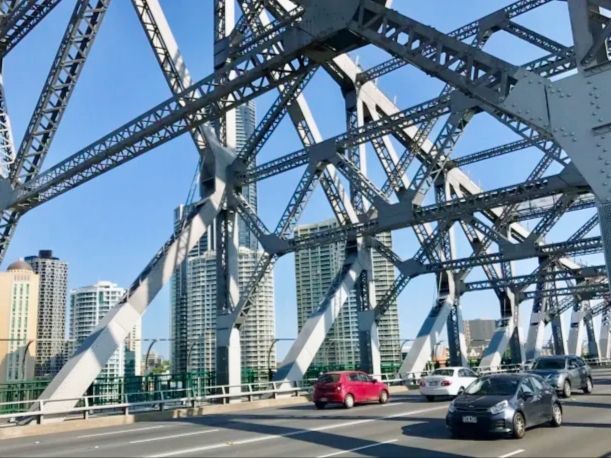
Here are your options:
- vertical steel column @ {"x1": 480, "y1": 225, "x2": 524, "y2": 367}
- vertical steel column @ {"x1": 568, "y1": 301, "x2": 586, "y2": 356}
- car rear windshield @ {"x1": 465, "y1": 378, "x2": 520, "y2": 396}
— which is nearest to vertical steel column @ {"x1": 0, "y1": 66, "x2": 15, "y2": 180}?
car rear windshield @ {"x1": 465, "y1": 378, "x2": 520, "y2": 396}

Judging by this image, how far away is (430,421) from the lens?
16.8 m

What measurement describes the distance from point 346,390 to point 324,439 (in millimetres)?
10739

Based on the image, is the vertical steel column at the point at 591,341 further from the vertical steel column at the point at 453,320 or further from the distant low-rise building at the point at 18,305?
the distant low-rise building at the point at 18,305

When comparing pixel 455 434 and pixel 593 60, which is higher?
pixel 593 60

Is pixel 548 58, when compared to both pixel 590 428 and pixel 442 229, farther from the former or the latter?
pixel 442 229

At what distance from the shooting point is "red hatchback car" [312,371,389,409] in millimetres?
23781

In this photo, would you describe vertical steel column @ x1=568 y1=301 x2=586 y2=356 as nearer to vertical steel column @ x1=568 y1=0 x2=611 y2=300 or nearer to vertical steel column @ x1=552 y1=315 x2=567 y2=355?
vertical steel column @ x1=552 y1=315 x2=567 y2=355

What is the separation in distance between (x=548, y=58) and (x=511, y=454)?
49.1 feet

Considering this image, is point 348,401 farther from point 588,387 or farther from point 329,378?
point 588,387

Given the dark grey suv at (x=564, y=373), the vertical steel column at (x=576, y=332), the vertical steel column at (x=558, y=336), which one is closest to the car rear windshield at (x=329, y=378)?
the dark grey suv at (x=564, y=373)

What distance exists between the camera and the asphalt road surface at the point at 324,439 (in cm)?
1147

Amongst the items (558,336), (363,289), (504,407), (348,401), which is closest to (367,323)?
(363,289)

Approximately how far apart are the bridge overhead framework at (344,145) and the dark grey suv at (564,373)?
23.8 ft

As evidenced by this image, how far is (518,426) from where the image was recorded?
1280 centimetres
